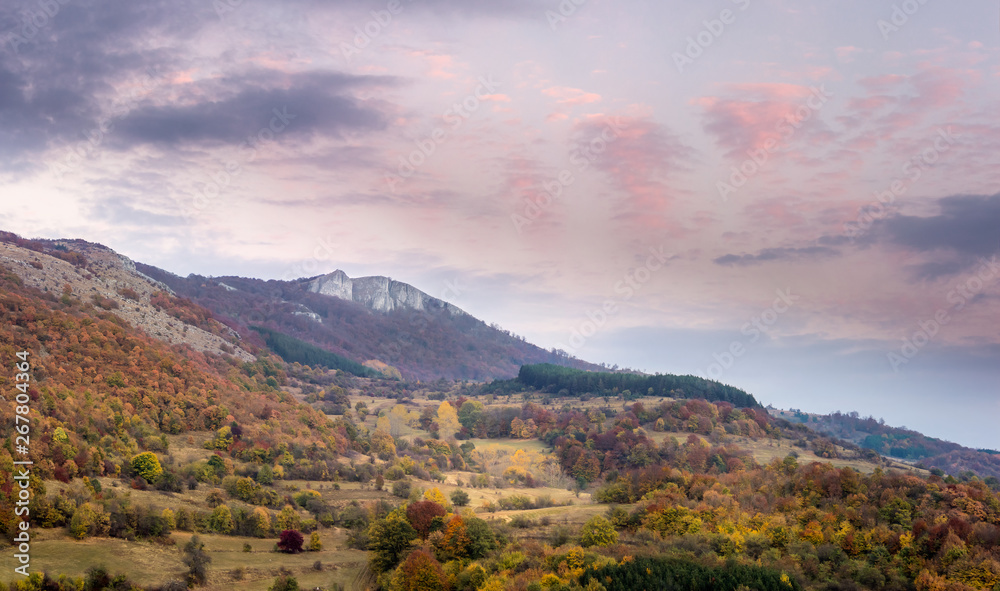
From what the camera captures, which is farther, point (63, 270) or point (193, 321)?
point (193, 321)

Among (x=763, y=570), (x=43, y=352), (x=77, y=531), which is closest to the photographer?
(x=763, y=570)

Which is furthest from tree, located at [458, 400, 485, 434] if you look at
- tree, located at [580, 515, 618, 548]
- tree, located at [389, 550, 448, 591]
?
tree, located at [389, 550, 448, 591]

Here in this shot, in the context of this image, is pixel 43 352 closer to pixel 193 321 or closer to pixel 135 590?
pixel 135 590

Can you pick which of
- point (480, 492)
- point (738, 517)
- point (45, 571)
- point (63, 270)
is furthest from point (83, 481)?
point (63, 270)

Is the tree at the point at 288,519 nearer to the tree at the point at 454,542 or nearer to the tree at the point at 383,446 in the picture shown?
the tree at the point at 454,542

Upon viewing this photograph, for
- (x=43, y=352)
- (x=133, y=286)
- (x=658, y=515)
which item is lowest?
(x=658, y=515)

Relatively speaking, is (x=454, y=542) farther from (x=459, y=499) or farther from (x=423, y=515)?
(x=459, y=499)

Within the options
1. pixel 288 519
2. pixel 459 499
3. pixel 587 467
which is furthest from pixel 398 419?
pixel 288 519

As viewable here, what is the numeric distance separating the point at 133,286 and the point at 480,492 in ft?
312

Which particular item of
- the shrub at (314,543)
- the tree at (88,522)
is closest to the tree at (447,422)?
the shrub at (314,543)

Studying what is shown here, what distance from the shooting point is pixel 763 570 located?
144 ft

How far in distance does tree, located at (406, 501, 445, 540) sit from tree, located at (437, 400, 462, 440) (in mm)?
91508

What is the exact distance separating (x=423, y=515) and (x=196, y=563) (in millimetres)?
19556

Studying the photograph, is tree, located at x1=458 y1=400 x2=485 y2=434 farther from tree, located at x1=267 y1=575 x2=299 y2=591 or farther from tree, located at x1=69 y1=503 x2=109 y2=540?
tree, located at x1=69 y1=503 x2=109 y2=540
